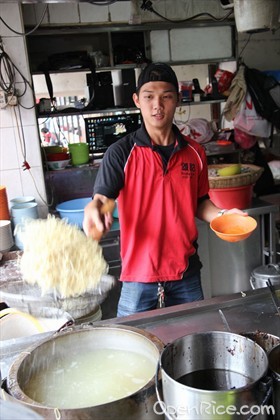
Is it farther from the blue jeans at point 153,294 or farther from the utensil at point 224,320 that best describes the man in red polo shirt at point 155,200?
the utensil at point 224,320

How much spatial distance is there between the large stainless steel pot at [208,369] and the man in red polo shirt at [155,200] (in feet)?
2.88

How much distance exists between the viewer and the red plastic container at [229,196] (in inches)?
122

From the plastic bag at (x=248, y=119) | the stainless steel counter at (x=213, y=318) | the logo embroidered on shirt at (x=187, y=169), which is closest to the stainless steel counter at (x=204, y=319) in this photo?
the stainless steel counter at (x=213, y=318)

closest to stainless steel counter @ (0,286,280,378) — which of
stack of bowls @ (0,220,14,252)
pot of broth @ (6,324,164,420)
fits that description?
pot of broth @ (6,324,164,420)

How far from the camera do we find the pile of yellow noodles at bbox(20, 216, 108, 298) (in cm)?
125

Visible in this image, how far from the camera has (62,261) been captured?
1310 mm

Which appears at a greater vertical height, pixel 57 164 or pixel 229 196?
pixel 57 164

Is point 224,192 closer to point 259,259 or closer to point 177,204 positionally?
point 259,259

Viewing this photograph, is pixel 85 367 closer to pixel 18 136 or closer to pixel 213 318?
pixel 213 318

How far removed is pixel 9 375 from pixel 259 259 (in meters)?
2.83

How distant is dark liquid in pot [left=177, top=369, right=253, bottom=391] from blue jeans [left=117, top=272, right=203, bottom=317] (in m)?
0.89

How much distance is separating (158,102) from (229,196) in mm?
1426

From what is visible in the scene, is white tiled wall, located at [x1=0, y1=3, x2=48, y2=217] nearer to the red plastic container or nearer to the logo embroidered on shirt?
the red plastic container

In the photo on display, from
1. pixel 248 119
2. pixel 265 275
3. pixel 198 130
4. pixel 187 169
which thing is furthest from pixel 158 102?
pixel 248 119
